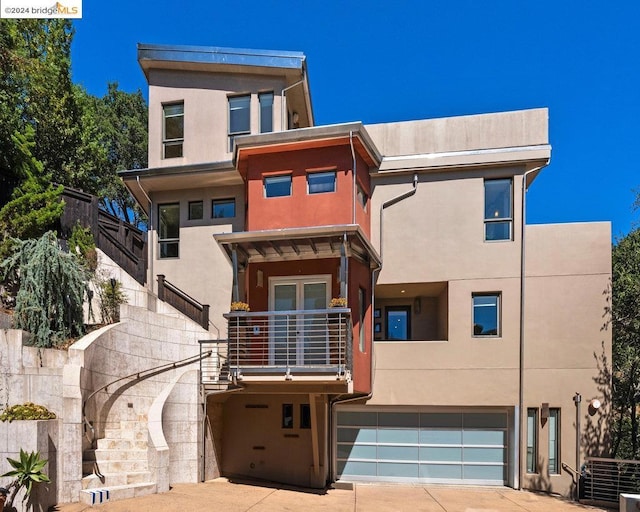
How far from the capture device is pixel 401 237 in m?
13.8

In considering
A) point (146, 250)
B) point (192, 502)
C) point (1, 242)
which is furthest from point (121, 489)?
point (146, 250)

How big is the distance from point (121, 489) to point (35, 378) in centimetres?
272

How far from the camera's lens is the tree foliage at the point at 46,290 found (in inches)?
428

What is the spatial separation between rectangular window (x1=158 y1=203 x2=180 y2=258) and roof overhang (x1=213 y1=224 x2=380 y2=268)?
429 centimetres

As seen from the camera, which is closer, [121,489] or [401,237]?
[121,489]

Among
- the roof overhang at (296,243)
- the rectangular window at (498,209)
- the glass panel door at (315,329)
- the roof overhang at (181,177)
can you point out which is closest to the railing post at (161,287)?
the roof overhang at (181,177)

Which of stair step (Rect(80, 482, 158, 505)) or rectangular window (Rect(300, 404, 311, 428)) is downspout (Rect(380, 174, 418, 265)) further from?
stair step (Rect(80, 482, 158, 505))

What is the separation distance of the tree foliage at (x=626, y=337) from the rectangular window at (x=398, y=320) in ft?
23.6

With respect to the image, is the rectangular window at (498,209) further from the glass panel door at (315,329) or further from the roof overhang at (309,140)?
the glass panel door at (315,329)

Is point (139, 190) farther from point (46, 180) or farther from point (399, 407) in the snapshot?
point (399, 407)

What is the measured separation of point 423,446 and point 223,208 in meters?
9.41

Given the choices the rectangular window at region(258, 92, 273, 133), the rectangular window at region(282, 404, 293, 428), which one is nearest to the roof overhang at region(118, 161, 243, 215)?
the rectangular window at region(258, 92, 273, 133)

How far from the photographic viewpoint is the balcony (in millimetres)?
10648

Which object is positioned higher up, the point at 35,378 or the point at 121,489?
the point at 35,378
